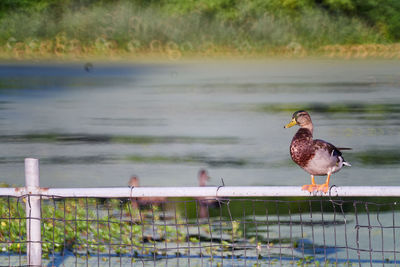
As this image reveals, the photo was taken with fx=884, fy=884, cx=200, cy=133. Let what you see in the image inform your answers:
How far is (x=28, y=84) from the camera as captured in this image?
4156 cm

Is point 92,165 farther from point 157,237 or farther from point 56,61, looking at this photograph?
point 56,61

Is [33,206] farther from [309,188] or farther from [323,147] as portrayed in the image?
[323,147]

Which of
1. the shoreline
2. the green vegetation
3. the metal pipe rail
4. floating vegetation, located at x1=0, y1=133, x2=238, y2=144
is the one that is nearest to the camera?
the metal pipe rail

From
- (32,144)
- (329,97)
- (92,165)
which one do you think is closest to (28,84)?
(329,97)

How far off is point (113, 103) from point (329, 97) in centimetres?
802

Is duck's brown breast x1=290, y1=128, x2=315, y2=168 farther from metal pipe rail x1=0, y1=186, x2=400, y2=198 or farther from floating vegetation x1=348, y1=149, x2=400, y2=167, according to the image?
floating vegetation x1=348, y1=149, x2=400, y2=167

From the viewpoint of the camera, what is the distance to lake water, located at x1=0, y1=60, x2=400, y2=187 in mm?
15180

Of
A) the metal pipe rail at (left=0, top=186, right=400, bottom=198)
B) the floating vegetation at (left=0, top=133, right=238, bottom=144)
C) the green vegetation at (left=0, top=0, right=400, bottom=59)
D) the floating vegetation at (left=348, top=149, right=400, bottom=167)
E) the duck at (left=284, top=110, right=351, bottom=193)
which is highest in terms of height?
the green vegetation at (left=0, top=0, right=400, bottom=59)

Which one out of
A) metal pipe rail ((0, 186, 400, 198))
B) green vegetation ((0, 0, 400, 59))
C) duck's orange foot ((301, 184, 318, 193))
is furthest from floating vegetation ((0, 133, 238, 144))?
green vegetation ((0, 0, 400, 59))

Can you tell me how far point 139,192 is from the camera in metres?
6.26

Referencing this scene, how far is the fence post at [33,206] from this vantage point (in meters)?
6.47

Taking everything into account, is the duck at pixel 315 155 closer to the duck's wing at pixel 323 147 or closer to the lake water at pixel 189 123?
the duck's wing at pixel 323 147

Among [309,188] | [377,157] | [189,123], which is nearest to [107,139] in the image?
[189,123]

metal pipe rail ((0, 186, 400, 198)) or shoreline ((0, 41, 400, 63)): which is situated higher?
shoreline ((0, 41, 400, 63))
